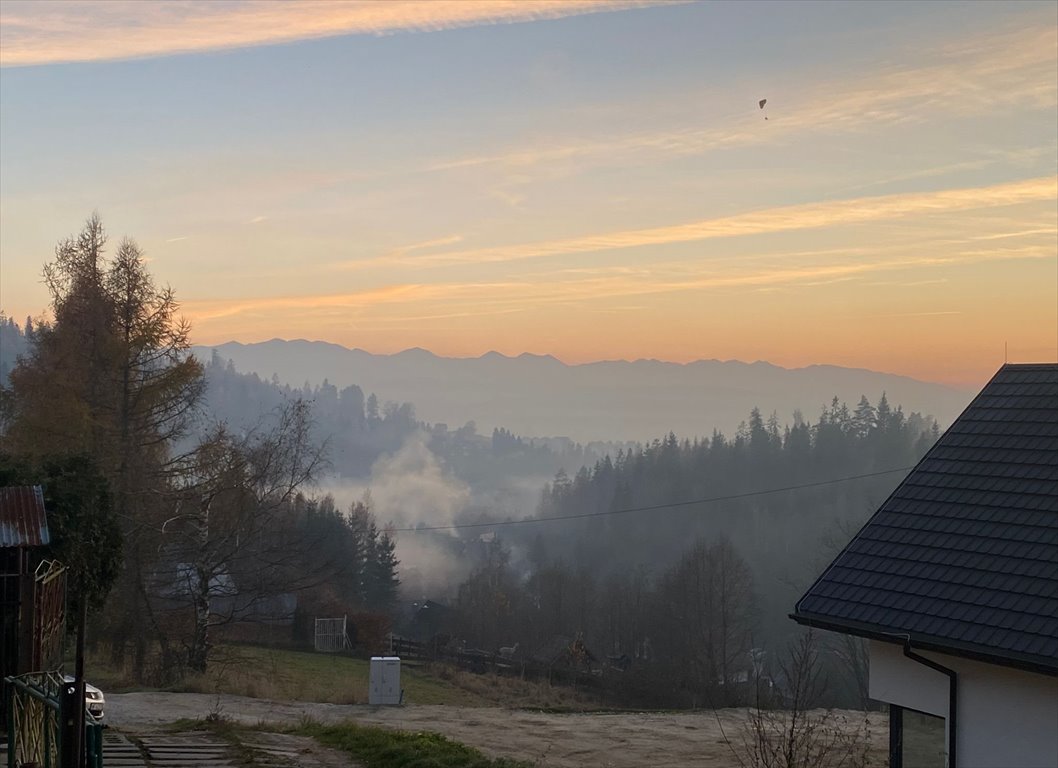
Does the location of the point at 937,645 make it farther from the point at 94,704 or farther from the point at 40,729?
the point at 94,704

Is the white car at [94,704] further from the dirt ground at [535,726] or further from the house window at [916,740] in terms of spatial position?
the house window at [916,740]

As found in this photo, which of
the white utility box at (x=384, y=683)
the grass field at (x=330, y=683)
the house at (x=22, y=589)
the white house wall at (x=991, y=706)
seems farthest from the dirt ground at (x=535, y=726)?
the white house wall at (x=991, y=706)

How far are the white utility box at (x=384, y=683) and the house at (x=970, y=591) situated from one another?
13117 mm

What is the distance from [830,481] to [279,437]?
93796 mm

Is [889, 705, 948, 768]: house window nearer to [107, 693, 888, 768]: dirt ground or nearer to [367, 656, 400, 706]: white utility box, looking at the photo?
[107, 693, 888, 768]: dirt ground

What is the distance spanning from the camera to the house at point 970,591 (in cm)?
1013

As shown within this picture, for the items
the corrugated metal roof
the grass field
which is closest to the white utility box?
the grass field

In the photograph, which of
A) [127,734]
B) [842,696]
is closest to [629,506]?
[842,696]

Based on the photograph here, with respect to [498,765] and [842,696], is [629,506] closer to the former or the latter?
[842,696]

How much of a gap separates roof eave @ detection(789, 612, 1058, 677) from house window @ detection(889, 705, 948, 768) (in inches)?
36.1

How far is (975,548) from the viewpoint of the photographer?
37.6 feet

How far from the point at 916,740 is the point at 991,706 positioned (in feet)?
4.09

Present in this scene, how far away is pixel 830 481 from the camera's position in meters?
113

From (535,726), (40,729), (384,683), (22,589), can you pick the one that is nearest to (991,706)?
(40,729)
